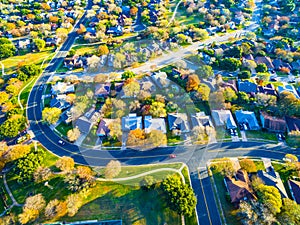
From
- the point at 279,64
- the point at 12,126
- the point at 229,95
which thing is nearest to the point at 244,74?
the point at 229,95

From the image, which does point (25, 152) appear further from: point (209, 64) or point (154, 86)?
point (209, 64)

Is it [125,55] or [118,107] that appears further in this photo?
[125,55]

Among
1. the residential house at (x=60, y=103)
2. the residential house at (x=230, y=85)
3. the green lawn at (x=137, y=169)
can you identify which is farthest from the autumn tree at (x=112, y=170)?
the residential house at (x=230, y=85)

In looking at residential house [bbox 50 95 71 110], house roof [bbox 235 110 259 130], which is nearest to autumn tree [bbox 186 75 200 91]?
house roof [bbox 235 110 259 130]

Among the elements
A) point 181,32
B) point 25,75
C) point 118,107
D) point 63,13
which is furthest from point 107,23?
point 118,107

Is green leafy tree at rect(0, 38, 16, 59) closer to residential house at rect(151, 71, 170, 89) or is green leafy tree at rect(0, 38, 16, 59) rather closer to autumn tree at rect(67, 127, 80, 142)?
autumn tree at rect(67, 127, 80, 142)

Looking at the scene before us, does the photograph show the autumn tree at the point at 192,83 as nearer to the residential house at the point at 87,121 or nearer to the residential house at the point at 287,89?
the residential house at the point at 287,89
